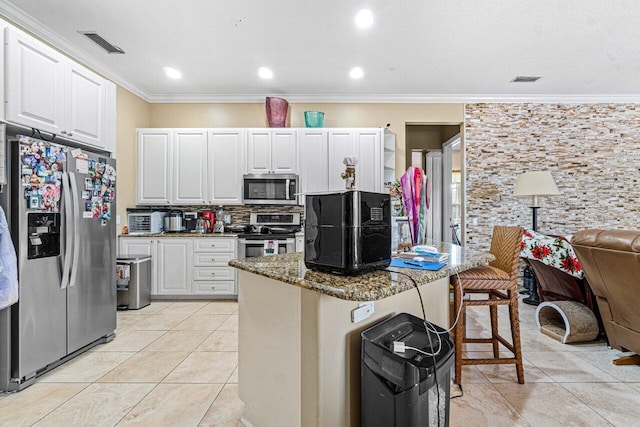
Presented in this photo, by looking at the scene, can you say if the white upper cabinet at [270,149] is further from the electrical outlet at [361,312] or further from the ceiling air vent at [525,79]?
the electrical outlet at [361,312]

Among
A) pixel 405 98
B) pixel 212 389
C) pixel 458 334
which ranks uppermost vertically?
pixel 405 98

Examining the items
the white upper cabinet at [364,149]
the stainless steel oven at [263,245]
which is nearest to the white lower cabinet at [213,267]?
the stainless steel oven at [263,245]

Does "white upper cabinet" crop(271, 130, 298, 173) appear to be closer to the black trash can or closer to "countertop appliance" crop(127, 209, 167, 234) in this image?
Result: "countertop appliance" crop(127, 209, 167, 234)

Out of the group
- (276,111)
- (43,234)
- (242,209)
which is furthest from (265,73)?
(43,234)

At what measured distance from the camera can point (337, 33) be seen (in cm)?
297

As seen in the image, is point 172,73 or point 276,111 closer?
point 172,73

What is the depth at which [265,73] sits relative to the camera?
3.88m

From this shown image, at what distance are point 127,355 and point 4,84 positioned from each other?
2.11m

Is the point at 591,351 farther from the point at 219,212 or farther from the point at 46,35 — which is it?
the point at 46,35

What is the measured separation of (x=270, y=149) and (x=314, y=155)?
62cm

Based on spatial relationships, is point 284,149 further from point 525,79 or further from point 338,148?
point 525,79

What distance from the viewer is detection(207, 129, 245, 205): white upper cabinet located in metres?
4.34

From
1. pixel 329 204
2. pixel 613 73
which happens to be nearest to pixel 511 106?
pixel 613 73

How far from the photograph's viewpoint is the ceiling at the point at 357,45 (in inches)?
103
